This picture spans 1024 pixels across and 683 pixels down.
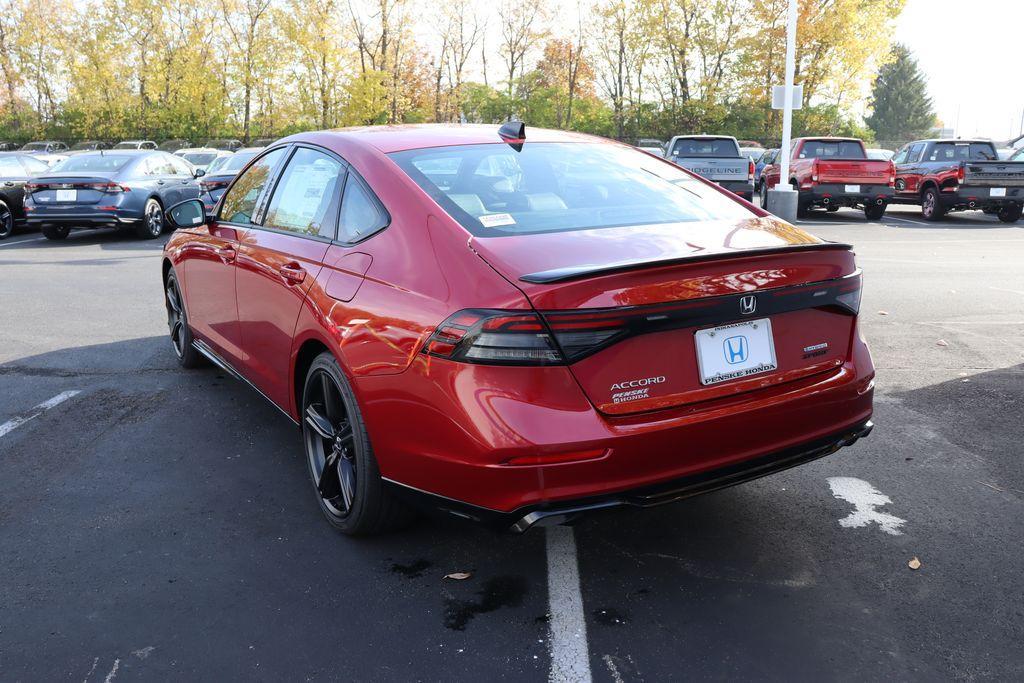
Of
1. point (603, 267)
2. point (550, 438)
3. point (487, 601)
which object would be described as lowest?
point (487, 601)

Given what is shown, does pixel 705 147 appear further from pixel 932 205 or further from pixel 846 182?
pixel 932 205

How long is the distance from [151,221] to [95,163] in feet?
4.58

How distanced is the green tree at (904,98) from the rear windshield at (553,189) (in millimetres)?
84008

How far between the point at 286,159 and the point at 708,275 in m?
2.47

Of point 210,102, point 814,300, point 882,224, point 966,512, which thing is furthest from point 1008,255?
point 210,102

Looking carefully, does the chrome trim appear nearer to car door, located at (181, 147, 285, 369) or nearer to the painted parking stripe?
car door, located at (181, 147, 285, 369)

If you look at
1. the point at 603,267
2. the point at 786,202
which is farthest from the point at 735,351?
the point at 786,202

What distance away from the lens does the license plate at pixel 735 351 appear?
2.77 metres

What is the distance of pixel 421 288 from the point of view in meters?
2.85

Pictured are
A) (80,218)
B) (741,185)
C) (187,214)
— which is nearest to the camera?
(187,214)

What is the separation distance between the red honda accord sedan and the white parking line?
399mm

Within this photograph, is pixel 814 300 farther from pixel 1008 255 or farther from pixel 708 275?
pixel 1008 255

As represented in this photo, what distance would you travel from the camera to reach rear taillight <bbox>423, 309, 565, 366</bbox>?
2555 millimetres

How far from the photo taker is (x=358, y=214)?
3.40 metres
